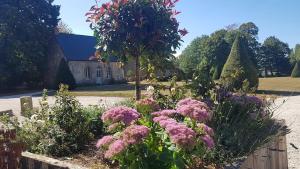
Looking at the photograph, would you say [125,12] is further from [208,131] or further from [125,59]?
[208,131]

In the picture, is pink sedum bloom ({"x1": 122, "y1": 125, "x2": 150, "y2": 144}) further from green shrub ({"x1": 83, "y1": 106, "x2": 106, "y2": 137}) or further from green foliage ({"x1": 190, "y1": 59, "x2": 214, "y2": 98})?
green foliage ({"x1": 190, "y1": 59, "x2": 214, "y2": 98})

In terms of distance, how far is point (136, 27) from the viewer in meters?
6.89

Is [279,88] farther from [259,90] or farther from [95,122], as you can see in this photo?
[95,122]

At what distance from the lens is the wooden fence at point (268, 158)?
4529mm

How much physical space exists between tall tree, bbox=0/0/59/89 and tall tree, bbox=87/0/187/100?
28264mm

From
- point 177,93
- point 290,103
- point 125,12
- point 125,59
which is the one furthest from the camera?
point 290,103

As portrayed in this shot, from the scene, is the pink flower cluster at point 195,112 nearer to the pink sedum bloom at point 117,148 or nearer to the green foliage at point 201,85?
the pink sedum bloom at point 117,148

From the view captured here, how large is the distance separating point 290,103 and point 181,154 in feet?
44.2

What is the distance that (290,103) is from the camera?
15258 mm

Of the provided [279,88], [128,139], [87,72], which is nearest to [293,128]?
[128,139]

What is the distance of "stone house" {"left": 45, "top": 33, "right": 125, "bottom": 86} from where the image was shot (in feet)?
125

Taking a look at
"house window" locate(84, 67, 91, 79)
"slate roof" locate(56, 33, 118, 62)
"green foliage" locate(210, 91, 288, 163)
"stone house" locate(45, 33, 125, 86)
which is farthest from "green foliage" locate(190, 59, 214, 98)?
"house window" locate(84, 67, 91, 79)

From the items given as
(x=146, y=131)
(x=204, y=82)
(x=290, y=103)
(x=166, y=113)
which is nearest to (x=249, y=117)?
(x=204, y=82)

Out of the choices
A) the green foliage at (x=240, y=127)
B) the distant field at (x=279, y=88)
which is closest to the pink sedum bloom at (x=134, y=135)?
the green foliage at (x=240, y=127)
